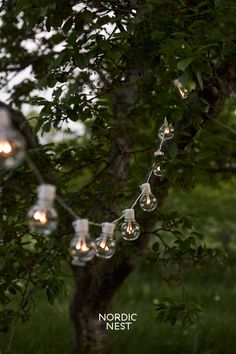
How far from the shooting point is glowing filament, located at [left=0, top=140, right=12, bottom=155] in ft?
5.28

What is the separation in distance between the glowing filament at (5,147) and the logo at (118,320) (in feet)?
12.2

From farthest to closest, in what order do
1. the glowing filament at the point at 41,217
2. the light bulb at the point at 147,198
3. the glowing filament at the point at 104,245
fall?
the light bulb at the point at 147,198 → the glowing filament at the point at 104,245 → the glowing filament at the point at 41,217

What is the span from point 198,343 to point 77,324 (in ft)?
6.42

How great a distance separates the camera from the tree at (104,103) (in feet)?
8.62

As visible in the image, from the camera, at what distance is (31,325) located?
255 inches

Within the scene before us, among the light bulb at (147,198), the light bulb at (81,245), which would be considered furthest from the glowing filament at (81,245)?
the light bulb at (147,198)

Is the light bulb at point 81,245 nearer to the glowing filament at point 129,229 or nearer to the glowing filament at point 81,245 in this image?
the glowing filament at point 81,245

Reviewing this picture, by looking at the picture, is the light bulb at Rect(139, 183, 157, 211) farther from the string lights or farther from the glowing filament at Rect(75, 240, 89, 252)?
the glowing filament at Rect(75, 240, 89, 252)

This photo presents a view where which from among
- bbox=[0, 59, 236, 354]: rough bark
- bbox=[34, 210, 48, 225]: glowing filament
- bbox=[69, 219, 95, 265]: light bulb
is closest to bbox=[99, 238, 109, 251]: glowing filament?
bbox=[69, 219, 95, 265]: light bulb

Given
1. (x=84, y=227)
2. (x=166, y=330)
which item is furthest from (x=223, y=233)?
(x=84, y=227)

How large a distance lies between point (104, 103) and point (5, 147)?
2005mm

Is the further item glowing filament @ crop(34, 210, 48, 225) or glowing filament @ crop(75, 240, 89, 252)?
glowing filament @ crop(75, 240, 89, 252)

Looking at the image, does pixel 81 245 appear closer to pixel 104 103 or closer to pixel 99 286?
pixel 104 103

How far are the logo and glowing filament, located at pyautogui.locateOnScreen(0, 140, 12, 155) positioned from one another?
3.72m
